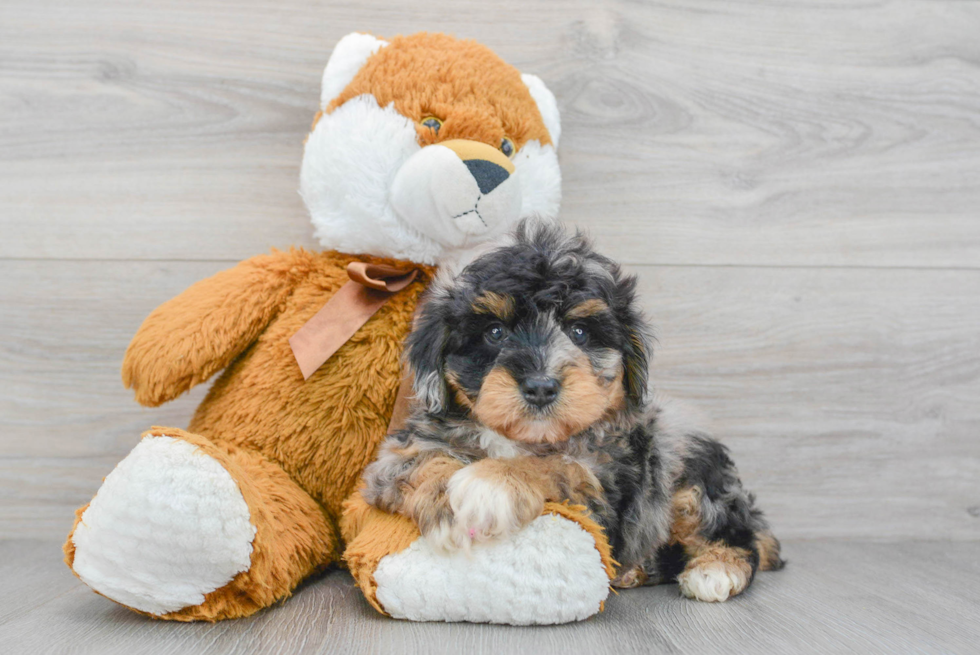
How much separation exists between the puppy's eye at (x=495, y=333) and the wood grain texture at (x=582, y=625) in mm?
525

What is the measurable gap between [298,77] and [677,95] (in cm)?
109

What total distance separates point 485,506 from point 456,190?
0.65 meters

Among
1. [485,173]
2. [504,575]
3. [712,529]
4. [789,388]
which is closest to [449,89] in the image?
[485,173]

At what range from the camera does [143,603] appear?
4.35 feet

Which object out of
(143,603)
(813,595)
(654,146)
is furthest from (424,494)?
(654,146)

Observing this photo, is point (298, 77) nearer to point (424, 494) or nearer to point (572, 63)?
point (572, 63)

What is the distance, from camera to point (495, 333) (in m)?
1.36

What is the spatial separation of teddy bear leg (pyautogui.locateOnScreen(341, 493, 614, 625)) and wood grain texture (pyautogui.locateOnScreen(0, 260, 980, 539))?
34.5 inches

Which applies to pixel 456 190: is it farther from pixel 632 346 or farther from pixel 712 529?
pixel 712 529

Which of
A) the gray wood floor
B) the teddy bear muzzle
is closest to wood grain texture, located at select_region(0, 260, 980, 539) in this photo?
the gray wood floor

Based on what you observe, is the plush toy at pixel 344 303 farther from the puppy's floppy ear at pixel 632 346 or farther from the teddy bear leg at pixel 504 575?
the puppy's floppy ear at pixel 632 346

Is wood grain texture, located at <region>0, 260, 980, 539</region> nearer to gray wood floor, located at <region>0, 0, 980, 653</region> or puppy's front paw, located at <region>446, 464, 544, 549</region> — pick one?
gray wood floor, located at <region>0, 0, 980, 653</region>

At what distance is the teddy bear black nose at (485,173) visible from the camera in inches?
59.9

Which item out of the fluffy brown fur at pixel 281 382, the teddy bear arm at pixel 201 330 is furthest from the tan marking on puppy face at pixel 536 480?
the teddy bear arm at pixel 201 330
